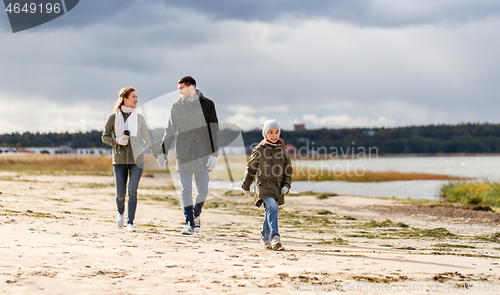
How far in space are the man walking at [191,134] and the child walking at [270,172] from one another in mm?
865

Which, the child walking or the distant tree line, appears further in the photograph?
the distant tree line

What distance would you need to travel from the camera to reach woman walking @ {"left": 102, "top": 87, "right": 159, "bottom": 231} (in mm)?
5848

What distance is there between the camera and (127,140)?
19.0 ft

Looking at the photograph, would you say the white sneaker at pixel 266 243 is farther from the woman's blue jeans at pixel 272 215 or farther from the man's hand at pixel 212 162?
the man's hand at pixel 212 162

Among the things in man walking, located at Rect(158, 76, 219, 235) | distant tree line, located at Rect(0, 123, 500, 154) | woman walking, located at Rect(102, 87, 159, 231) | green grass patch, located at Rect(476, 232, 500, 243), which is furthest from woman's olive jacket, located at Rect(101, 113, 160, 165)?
distant tree line, located at Rect(0, 123, 500, 154)

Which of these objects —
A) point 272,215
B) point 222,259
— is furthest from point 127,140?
point 222,259

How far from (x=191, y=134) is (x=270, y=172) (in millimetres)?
1315

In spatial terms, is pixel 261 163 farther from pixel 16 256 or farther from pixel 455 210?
pixel 455 210

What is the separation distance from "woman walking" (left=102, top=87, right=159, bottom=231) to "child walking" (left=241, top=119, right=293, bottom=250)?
1.63 m

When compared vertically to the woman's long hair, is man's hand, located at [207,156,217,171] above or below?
below

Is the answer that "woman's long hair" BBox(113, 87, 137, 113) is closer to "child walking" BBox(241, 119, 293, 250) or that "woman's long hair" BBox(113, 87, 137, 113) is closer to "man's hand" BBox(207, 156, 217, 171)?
"man's hand" BBox(207, 156, 217, 171)

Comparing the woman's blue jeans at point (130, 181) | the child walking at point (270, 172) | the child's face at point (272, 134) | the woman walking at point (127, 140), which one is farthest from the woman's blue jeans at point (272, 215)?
the woman's blue jeans at point (130, 181)

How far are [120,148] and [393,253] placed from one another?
3.73 m

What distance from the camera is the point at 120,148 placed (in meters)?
5.86
